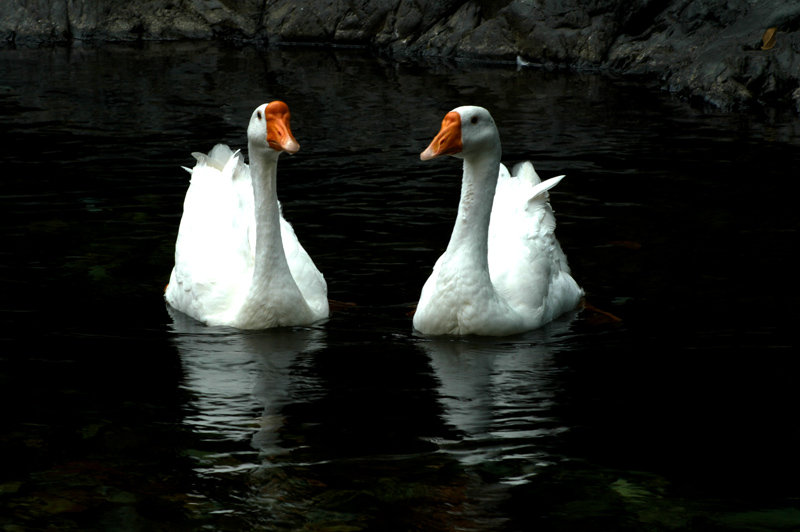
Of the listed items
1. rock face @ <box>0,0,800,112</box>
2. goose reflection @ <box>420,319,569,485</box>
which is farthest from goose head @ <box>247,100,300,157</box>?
rock face @ <box>0,0,800,112</box>

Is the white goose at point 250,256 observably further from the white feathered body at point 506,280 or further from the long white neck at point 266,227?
the white feathered body at point 506,280

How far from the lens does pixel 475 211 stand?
712 cm

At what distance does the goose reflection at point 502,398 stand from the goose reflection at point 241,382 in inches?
29.7

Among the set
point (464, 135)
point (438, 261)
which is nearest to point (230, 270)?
point (438, 261)

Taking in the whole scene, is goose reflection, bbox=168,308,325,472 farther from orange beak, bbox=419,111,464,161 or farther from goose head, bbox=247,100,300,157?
orange beak, bbox=419,111,464,161

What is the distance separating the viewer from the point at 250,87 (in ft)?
52.5

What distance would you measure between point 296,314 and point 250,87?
9150 mm

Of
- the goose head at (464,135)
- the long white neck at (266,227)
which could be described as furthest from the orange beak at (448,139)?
the long white neck at (266,227)

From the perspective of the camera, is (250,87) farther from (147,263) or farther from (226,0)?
(147,263)

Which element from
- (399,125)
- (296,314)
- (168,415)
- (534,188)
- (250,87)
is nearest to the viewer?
(168,415)

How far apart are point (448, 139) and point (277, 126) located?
102cm

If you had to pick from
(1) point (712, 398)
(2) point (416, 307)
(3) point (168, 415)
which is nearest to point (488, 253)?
(2) point (416, 307)

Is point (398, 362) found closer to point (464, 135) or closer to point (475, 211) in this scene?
point (475, 211)

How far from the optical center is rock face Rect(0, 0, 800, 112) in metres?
15.0
